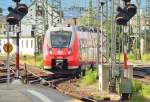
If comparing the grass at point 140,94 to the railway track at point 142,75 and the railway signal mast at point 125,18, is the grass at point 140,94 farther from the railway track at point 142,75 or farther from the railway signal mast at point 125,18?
the railway track at point 142,75

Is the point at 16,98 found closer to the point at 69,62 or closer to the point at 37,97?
the point at 37,97

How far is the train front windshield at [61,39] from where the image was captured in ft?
108

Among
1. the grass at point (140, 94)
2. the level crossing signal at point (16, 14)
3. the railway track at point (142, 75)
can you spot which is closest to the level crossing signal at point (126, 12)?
the grass at point (140, 94)

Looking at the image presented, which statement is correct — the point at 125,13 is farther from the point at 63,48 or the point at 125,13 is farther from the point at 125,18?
the point at 63,48

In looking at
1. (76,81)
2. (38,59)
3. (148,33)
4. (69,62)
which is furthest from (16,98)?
(148,33)

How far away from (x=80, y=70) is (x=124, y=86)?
14.2 m

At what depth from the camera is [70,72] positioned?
111 feet

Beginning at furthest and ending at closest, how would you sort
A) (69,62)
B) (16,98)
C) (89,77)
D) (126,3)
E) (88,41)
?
(88,41), (69,62), (89,77), (126,3), (16,98)

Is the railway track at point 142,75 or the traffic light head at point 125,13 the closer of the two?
the traffic light head at point 125,13

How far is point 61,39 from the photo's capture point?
33031 mm

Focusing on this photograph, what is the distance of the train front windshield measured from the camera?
32938 millimetres

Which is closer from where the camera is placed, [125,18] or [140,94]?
[125,18]

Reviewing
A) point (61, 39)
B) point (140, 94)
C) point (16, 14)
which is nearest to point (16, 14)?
point (16, 14)

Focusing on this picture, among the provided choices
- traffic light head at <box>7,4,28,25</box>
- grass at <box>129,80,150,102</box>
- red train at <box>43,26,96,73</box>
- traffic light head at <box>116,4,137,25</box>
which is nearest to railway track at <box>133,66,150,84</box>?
red train at <box>43,26,96,73</box>
